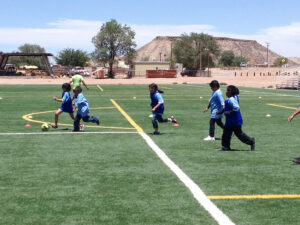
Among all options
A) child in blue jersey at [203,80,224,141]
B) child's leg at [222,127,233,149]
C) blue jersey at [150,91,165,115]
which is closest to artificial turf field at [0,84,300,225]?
child's leg at [222,127,233,149]

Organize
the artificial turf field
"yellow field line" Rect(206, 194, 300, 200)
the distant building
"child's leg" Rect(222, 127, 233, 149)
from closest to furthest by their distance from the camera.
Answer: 1. the artificial turf field
2. "yellow field line" Rect(206, 194, 300, 200)
3. "child's leg" Rect(222, 127, 233, 149)
4. the distant building

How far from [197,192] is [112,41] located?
10573cm

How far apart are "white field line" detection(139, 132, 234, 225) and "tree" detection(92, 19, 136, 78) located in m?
101

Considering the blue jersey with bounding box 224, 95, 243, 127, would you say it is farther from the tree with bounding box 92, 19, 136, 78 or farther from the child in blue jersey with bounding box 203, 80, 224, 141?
the tree with bounding box 92, 19, 136, 78

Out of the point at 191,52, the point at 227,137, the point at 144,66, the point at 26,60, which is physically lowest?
the point at 227,137

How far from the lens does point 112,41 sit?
110000 millimetres

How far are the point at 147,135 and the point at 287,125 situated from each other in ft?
16.1

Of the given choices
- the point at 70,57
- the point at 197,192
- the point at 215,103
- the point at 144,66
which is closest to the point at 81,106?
the point at 215,103

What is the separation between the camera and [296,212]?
5.32 m

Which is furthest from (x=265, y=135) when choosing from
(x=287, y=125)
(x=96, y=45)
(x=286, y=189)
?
(x=96, y=45)

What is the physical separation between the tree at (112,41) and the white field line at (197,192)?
101m

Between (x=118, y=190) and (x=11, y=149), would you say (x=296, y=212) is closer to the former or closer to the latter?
(x=118, y=190)

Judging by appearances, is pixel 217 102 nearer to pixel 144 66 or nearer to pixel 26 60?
pixel 144 66

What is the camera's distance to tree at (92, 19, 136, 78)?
357ft
